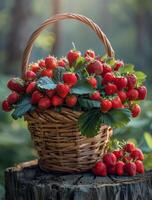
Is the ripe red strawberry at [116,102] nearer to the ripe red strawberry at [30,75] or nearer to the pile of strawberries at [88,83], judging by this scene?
the pile of strawberries at [88,83]

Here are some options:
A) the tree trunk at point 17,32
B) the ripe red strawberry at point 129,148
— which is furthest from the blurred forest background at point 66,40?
the ripe red strawberry at point 129,148

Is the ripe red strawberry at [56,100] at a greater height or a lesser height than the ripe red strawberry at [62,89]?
lesser

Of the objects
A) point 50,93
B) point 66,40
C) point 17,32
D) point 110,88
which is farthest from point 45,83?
point 66,40

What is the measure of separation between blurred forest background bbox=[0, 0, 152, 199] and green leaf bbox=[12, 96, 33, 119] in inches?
40.3

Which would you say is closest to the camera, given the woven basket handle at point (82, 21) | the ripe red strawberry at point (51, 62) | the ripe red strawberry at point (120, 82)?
the ripe red strawberry at point (120, 82)

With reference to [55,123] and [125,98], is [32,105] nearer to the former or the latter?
[55,123]

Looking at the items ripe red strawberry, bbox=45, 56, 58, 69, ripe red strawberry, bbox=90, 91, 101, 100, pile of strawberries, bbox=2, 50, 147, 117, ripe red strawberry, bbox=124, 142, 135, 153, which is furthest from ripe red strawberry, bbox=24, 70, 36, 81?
ripe red strawberry, bbox=124, 142, 135, 153

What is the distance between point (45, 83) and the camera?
3.27 meters

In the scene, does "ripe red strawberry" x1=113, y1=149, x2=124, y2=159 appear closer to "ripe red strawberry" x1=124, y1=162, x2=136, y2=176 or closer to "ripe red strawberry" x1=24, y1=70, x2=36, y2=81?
"ripe red strawberry" x1=124, y1=162, x2=136, y2=176

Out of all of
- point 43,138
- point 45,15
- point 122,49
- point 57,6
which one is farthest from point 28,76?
point 45,15

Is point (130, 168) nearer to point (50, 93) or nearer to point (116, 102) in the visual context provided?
point (116, 102)

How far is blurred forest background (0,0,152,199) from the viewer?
18.9ft

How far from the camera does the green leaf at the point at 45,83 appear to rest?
10.6ft

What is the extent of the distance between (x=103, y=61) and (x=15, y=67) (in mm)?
7980
